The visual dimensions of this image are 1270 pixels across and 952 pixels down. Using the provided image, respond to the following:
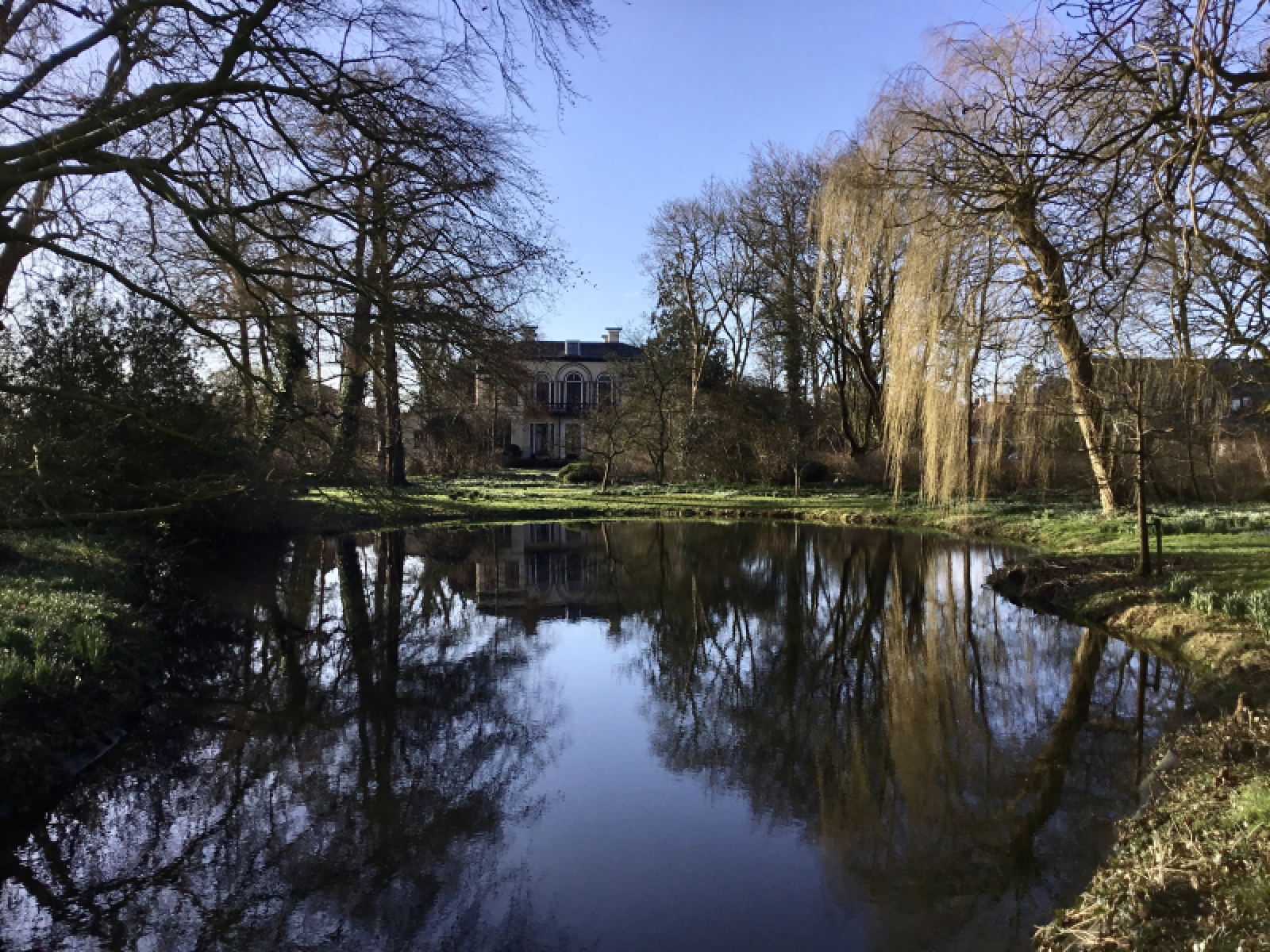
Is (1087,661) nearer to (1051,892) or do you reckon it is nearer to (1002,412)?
(1051,892)

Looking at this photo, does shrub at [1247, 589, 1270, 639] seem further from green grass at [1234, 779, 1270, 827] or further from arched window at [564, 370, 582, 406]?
arched window at [564, 370, 582, 406]

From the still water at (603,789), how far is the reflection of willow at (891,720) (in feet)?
0.10

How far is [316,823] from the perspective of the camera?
5180mm

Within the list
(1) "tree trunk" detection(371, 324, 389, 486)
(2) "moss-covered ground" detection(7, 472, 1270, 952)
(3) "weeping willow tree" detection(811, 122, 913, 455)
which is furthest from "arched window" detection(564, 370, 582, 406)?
(1) "tree trunk" detection(371, 324, 389, 486)

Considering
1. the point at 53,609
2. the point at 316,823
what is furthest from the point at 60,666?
the point at 316,823

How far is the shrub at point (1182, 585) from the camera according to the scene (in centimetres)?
973

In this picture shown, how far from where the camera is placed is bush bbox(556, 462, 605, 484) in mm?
36469

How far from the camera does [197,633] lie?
A: 10.3 metres

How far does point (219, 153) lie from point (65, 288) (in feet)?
9.10

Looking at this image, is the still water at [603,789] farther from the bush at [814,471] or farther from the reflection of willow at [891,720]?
the bush at [814,471]

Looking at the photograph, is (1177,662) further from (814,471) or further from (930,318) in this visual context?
(814,471)

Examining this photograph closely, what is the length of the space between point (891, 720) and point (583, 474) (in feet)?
97.7

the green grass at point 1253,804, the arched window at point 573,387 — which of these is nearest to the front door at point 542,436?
the arched window at point 573,387

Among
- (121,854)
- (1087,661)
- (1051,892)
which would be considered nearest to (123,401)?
(121,854)
